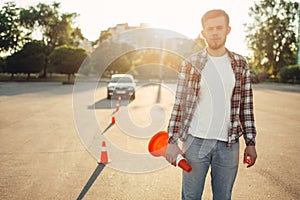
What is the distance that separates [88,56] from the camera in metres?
45.0

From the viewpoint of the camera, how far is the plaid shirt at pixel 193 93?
2205 mm

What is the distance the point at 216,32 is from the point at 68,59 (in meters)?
43.8

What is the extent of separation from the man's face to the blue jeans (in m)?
0.71

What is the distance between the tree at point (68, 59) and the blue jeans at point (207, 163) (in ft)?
143

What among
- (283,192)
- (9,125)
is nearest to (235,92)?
(283,192)

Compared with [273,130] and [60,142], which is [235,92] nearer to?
[60,142]

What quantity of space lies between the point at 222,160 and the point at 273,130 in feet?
22.8

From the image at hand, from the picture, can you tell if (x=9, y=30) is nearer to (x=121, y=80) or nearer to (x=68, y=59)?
(x=68, y=59)

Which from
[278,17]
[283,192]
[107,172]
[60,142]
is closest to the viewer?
[283,192]

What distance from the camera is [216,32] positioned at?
218cm

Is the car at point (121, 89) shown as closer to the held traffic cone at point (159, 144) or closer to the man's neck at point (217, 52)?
the held traffic cone at point (159, 144)

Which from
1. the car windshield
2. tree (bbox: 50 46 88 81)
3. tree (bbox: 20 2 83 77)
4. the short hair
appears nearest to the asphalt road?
the short hair

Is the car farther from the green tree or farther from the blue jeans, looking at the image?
the green tree

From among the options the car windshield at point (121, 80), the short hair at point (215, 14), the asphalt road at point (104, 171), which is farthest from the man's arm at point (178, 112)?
the car windshield at point (121, 80)
